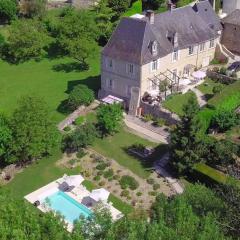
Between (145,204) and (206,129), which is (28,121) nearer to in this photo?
(145,204)

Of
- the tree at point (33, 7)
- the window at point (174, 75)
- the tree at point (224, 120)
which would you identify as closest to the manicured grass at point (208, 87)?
the window at point (174, 75)

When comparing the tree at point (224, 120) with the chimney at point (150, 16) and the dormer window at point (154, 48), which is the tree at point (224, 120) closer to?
the dormer window at point (154, 48)

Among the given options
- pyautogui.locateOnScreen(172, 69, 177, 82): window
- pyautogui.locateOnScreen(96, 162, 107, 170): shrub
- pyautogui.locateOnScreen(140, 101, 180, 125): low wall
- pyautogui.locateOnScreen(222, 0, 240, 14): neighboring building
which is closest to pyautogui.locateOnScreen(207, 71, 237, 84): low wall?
pyautogui.locateOnScreen(172, 69, 177, 82): window

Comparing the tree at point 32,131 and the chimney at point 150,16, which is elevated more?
the chimney at point 150,16

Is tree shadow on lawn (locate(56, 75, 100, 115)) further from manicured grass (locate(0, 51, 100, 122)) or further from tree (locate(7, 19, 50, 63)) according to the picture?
tree (locate(7, 19, 50, 63))

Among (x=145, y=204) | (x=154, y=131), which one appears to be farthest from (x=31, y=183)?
(x=154, y=131)

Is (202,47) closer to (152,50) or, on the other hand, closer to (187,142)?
(152,50)
